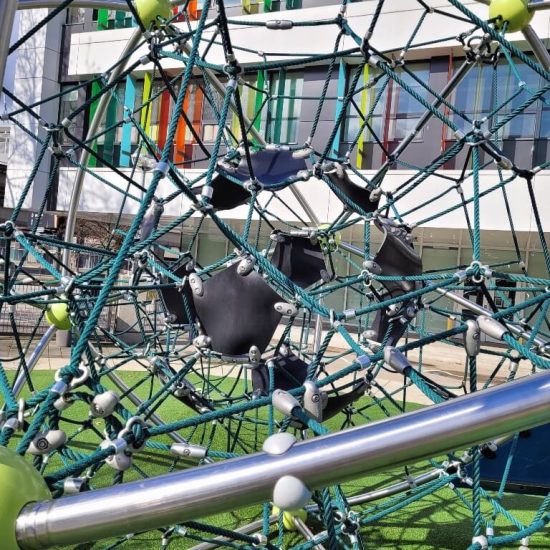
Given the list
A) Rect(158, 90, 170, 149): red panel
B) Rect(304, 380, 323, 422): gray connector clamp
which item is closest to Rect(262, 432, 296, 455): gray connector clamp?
Rect(304, 380, 323, 422): gray connector clamp

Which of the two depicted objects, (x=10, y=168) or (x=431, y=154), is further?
(x=10, y=168)

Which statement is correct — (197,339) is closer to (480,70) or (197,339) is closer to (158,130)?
(480,70)

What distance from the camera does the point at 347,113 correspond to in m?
5.38

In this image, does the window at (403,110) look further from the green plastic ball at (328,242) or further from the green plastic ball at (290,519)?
the green plastic ball at (290,519)

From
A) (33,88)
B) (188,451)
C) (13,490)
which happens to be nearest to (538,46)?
(188,451)

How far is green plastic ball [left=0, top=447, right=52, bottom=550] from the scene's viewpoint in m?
0.35

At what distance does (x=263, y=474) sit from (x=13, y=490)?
16 cm

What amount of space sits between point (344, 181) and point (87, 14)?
6.19 m

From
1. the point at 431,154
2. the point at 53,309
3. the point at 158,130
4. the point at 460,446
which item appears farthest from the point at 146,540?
the point at 158,130

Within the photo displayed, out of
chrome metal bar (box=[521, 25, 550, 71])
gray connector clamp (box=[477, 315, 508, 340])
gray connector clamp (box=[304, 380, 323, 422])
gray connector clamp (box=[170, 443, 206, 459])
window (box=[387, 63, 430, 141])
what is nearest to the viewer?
gray connector clamp (box=[304, 380, 323, 422])

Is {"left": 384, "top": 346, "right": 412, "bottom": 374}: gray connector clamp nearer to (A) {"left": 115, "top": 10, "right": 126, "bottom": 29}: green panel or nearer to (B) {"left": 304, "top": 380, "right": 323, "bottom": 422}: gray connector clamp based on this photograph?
(B) {"left": 304, "top": 380, "right": 323, "bottom": 422}: gray connector clamp

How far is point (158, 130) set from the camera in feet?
19.1

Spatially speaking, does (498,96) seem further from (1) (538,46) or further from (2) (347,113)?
(1) (538,46)

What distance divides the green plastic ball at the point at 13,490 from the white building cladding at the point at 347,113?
4026mm
